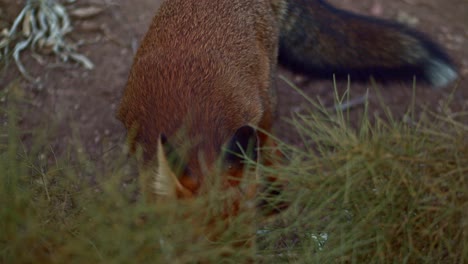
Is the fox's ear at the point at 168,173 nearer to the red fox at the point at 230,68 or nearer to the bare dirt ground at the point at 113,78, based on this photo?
the red fox at the point at 230,68

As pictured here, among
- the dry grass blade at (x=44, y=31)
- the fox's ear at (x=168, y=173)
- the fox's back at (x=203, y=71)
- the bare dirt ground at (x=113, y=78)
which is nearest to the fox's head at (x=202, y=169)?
the fox's ear at (x=168, y=173)

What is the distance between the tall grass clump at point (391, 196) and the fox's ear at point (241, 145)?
0.85 ft

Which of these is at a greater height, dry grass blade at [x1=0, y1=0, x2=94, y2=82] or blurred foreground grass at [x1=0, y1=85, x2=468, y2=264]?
dry grass blade at [x1=0, y1=0, x2=94, y2=82]

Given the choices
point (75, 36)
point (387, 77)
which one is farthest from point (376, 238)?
point (75, 36)

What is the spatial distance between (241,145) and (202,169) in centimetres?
22

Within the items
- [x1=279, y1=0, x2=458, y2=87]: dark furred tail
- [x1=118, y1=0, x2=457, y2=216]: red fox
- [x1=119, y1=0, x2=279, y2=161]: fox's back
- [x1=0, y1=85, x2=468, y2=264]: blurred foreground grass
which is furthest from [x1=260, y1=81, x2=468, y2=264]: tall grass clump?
[x1=279, y1=0, x2=458, y2=87]: dark furred tail

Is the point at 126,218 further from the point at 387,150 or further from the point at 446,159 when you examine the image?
the point at 446,159

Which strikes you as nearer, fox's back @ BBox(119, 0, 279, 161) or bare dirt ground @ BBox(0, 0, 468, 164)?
fox's back @ BBox(119, 0, 279, 161)

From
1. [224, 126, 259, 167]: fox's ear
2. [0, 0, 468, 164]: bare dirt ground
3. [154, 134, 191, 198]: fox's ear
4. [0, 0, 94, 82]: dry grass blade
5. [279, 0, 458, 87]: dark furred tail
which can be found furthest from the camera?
[0, 0, 94, 82]: dry grass blade

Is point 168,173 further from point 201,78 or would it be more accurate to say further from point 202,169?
point 201,78

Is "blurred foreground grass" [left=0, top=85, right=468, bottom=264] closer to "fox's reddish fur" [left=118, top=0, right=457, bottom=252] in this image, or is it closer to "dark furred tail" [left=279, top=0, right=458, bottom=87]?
"fox's reddish fur" [left=118, top=0, right=457, bottom=252]

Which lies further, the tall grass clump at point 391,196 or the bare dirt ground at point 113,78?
the bare dirt ground at point 113,78

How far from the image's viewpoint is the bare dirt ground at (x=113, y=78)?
4.34 metres

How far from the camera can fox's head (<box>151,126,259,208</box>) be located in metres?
2.51
